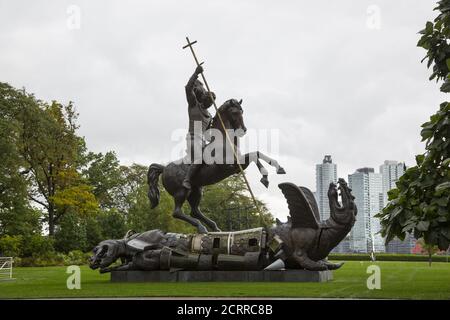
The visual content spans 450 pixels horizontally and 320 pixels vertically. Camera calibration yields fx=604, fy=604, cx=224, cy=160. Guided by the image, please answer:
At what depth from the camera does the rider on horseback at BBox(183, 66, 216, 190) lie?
15.7m

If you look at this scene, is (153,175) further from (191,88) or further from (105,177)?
(105,177)

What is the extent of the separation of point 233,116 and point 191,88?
1494 millimetres

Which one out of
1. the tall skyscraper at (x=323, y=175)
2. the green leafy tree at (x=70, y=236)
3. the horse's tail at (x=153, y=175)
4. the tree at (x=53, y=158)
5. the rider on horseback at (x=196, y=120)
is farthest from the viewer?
the green leafy tree at (x=70, y=236)

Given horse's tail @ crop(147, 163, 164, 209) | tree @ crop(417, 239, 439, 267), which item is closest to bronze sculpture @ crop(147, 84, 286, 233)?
horse's tail @ crop(147, 163, 164, 209)

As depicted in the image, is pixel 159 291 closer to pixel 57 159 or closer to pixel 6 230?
pixel 6 230

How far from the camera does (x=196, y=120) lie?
16047 mm

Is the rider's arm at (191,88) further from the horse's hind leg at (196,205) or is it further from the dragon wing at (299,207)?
the dragon wing at (299,207)

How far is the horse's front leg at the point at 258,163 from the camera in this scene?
15.0 metres

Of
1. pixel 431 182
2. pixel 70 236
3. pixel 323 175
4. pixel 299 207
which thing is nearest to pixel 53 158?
pixel 70 236

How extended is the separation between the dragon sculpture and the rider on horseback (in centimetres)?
172

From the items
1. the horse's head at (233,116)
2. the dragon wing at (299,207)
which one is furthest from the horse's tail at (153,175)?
the dragon wing at (299,207)

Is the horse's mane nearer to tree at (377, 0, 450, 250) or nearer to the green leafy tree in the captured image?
tree at (377, 0, 450, 250)

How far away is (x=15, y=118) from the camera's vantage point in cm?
3819

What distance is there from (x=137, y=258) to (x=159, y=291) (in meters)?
3.52
